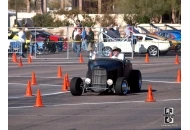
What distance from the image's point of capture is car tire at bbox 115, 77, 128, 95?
1817 cm

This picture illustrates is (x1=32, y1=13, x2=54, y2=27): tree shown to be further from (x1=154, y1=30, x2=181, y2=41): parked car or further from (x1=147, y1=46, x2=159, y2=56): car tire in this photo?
(x1=147, y1=46, x2=159, y2=56): car tire

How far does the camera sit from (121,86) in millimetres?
18188

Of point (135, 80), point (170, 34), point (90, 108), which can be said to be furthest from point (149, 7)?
point (90, 108)

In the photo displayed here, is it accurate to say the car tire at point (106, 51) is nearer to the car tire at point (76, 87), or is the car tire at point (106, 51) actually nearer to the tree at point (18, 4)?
the car tire at point (76, 87)

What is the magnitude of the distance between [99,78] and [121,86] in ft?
2.51

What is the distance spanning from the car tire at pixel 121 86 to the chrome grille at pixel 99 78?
0.42 metres

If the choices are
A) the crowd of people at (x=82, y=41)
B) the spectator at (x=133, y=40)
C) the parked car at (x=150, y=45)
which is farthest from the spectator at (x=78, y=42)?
the spectator at (x=133, y=40)

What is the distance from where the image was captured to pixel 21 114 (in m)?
15.0

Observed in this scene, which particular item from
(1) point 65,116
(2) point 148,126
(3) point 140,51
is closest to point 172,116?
(2) point 148,126

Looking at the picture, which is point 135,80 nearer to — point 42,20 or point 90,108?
point 90,108

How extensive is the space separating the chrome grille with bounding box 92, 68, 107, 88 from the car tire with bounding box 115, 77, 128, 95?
42 centimetres
